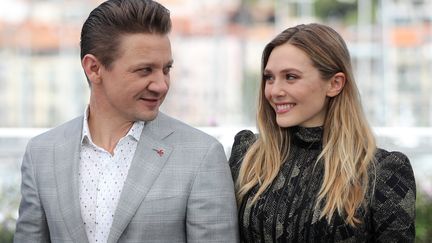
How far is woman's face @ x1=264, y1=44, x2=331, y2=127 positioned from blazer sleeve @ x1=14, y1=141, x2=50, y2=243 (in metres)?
0.70

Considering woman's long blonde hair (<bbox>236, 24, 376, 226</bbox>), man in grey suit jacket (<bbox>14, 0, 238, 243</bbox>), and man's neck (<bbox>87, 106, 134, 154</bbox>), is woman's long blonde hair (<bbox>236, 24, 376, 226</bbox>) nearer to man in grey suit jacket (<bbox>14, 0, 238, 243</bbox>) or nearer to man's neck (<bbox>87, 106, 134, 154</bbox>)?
man in grey suit jacket (<bbox>14, 0, 238, 243</bbox>)

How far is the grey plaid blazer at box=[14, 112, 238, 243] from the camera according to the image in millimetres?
2432

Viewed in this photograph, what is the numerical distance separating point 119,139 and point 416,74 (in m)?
20.0

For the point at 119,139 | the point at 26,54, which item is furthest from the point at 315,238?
the point at 26,54

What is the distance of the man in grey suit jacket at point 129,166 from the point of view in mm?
2438

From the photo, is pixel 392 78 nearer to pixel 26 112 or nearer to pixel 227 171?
pixel 26 112

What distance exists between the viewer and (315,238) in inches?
98.1

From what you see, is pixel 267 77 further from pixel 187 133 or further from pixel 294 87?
pixel 187 133

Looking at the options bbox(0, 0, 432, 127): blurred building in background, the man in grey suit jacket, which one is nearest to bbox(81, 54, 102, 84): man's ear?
the man in grey suit jacket

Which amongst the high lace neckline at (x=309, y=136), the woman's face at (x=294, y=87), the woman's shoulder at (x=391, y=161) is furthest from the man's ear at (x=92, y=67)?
the woman's shoulder at (x=391, y=161)

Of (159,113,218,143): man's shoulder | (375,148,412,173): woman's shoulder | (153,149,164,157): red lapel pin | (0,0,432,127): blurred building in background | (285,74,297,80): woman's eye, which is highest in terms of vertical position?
(285,74,297,80): woman's eye

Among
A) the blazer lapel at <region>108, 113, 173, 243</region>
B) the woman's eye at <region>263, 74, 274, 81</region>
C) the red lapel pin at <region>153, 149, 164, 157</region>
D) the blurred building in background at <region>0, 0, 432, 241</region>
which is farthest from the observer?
the blurred building in background at <region>0, 0, 432, 241</region>

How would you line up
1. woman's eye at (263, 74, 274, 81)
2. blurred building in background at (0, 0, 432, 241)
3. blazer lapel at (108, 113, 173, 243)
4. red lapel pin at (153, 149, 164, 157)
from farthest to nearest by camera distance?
blurred building in background at (0, 0, 432, 241), woman's eye at (263, 74, 274, 81), red lapel pin at (153, 149, 164, 157), blazer lapel at (108, 113, 173, 243)

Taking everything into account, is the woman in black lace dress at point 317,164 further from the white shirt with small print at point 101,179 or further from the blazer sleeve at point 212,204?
the white shirt with small print at point 101,179
